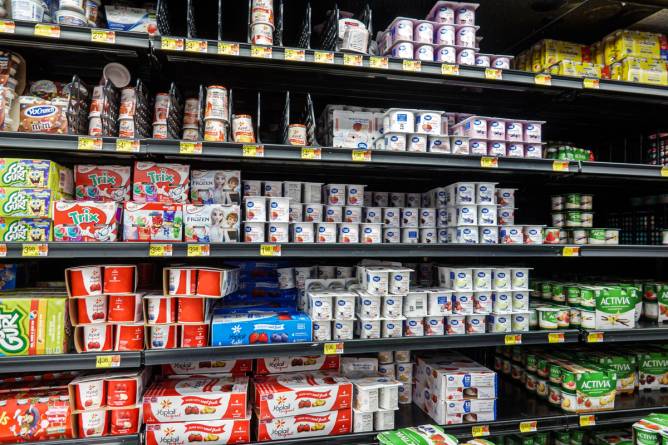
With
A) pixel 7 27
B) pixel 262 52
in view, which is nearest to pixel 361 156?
pixel 262 52

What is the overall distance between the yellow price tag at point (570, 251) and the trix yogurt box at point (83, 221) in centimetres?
236

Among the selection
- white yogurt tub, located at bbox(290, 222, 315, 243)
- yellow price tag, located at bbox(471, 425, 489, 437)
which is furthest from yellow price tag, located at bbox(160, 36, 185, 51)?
yellow price tag, located at bbox(471, 425, 489, 437)

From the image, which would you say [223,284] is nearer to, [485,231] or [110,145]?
[110,145]

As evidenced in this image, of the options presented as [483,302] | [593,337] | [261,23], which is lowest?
[593,337]

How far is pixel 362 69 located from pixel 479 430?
78.7 inches

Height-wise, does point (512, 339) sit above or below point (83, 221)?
below

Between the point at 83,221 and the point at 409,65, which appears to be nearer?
the point at 83,221

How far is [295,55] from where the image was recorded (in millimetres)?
1911

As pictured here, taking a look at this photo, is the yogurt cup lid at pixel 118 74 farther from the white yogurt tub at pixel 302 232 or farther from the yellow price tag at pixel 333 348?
the yellow price tag at pixel 333 348

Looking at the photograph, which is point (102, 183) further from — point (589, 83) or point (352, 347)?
point (589, 83)

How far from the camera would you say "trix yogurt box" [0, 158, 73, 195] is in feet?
5.58

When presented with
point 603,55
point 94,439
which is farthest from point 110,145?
point 603,55

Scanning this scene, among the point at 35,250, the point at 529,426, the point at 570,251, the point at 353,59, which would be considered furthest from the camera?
the point at 570,251

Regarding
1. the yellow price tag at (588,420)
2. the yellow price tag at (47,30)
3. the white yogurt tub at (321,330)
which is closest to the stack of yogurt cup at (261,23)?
the yellow price tag at (47,30)
